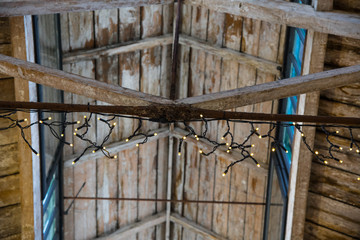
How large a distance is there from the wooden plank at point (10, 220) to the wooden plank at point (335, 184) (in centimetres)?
239

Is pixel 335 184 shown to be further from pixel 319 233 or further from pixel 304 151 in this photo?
pixel 319 233

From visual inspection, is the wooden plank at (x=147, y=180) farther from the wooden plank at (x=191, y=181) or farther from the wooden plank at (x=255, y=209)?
the wooden plank at (x=255, y=209)

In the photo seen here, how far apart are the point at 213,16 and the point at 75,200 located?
255 centimetres

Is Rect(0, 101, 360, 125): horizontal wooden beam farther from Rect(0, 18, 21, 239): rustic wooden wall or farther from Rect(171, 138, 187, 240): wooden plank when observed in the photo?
Rect(171, 138, 187, 240): wooden plank

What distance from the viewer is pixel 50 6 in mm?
4035

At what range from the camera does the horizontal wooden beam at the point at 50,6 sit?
382cm

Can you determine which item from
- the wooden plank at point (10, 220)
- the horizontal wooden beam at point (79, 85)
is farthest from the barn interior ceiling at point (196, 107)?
the wooden plank at point (10, 220)

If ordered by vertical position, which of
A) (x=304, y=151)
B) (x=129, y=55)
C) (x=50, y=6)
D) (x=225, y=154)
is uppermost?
(x=50, y=6)

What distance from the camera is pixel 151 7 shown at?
6.02 meters

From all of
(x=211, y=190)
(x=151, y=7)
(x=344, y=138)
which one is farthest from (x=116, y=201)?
(x=344, y=138)

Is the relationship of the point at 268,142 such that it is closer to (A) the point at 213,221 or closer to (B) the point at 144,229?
(A) the point at 213,221

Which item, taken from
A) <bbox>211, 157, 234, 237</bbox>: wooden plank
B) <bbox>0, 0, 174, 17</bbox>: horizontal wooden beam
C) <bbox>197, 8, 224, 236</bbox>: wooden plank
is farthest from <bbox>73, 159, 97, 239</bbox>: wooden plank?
<bbox>0, 0, 174, 17</bbox>: horizontal wooden beam

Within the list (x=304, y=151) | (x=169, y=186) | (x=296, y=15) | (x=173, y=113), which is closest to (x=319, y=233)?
(x=304, y=151)

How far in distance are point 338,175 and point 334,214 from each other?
33cm
